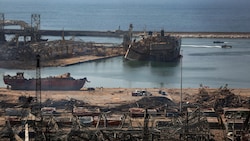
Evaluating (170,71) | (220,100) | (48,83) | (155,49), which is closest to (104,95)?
(48,83)

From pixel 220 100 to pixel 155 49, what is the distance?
11.4m

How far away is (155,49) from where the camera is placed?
2595 centimetres

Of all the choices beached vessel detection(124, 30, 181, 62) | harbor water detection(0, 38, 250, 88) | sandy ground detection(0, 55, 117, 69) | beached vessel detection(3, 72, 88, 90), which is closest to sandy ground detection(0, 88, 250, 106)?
beached vessel detection(3, 72, 88, 90)

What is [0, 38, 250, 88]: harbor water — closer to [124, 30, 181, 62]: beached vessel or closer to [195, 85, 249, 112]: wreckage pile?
[124, 30, 181, 62]: beached vessel

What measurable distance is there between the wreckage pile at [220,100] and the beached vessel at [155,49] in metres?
10.2

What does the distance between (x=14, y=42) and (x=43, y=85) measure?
10.5 meters

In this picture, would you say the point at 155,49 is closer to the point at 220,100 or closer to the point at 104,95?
the point at 104,95

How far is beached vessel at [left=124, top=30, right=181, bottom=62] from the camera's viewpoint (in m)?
26.0

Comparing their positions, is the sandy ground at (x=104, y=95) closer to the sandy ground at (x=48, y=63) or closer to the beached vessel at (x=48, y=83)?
the beached vessel at (x=48, y=83)

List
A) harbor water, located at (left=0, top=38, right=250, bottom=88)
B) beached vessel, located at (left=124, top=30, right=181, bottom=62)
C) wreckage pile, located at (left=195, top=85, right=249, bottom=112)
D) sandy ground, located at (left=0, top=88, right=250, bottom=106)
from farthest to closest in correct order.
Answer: beached vessel, located at (left=124, top=30, right=181, bottom=62) < harbor water, located at (left=0, top=38, right=250, bottom=88) < sandy ground, located at (left=0, top=88, right=250, bottom=106) < wreckage pile, located at (left=195, top=85, right=249, bottom=112)

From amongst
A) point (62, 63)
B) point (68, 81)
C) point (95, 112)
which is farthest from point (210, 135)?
point (62, 63)

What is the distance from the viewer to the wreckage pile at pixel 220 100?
1464 centimetres

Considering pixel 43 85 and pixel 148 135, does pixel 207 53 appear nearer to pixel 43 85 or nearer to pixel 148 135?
pixel 43 85

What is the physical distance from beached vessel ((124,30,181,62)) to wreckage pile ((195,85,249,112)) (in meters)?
10.2
